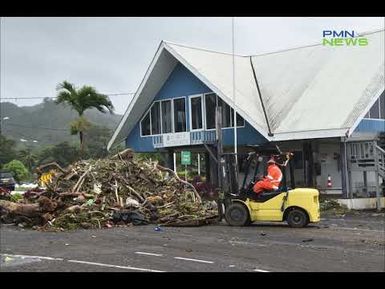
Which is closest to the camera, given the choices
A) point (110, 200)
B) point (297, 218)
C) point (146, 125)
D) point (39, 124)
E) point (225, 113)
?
point (297, 218)

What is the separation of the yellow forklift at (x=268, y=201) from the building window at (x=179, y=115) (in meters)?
12.0

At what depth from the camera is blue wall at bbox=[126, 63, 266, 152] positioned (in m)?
25.8

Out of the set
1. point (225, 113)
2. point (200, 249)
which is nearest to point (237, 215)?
point (200, 249)

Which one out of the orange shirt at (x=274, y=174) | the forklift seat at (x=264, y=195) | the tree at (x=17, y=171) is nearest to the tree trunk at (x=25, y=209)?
the forklift seat at (x=264, y=195)

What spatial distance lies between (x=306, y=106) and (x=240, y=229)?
10425mm

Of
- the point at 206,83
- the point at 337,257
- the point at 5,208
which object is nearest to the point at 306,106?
the point at 206,83

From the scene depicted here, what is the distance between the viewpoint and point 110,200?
1778 cm

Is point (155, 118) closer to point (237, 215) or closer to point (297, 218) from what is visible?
point (237, 215)

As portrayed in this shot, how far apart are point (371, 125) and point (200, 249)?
45.8ft

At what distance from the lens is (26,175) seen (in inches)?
2704

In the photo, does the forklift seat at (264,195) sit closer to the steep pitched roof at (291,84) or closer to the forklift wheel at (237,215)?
the forklift wheel at (237,215)

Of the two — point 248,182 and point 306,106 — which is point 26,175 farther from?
point 248,182


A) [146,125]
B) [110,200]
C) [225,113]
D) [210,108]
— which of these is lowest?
[110,200]

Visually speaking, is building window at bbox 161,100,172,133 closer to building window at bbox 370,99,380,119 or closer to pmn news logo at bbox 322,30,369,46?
pmn news logo at bbox 322,30,369,46
